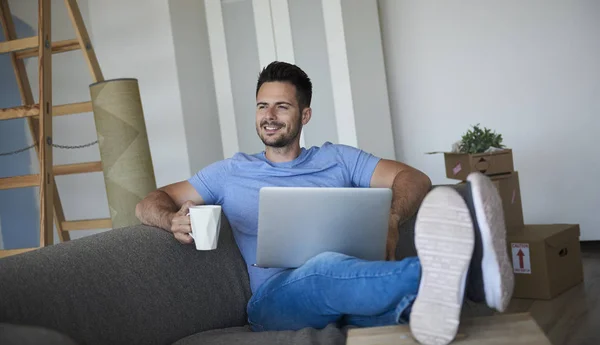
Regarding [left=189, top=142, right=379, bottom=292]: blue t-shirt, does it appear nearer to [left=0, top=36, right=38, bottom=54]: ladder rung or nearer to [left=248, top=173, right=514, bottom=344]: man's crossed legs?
[left=248, top=173, right=514, bottom=344]: man's crossed legs

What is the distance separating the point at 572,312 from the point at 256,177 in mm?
1481

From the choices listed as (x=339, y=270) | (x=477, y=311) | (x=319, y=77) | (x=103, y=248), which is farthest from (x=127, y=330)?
(x=319, y=77)

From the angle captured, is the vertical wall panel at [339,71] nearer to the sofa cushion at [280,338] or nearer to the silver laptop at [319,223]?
the silver laptop at [319,223]

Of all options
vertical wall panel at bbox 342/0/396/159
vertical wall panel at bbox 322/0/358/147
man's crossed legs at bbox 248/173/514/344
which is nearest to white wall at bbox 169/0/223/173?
vertical wall panel at bbox 322/0/358/147

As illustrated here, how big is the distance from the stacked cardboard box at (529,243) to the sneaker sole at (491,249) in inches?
71.1

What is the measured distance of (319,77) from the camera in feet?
13.4

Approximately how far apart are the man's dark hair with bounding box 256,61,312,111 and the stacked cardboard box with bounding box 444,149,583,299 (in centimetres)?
119

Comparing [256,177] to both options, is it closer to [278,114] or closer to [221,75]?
[278,114]

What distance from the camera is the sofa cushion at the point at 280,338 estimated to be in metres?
1.59

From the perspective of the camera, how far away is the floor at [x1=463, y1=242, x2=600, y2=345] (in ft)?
7.95

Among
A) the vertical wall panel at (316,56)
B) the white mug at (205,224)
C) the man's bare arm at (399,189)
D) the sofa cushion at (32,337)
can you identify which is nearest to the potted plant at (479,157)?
the vertical wall panel at (316,56)

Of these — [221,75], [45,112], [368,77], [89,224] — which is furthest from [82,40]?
[368,77]

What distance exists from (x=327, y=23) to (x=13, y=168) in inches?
89.0

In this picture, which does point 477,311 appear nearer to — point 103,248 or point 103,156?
point 103,248
